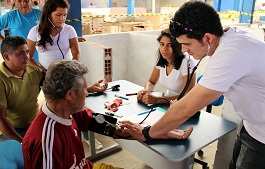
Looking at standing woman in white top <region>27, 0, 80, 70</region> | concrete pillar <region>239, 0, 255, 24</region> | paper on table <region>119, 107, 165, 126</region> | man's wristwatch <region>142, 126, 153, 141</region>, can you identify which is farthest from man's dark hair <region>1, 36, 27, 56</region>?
concrete pillar <region>239, 0, 255, 24</region>

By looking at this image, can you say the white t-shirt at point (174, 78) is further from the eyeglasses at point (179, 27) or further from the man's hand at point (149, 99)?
the eyeglasses at point (179, 27)

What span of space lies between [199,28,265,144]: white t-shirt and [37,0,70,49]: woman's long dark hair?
1.65 metres

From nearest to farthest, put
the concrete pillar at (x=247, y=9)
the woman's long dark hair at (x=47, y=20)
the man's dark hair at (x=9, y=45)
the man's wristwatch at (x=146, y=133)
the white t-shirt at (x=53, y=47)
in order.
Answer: the man's wristwatch at (x=146, y=133), the man's dark hair at (x=9, y=45), the woman's long dark hair at (x=47, y=20), the white t-shirt at (x=53, y=47), the concrete pillar at (x=247, y=9)

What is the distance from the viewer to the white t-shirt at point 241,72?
0.92 m

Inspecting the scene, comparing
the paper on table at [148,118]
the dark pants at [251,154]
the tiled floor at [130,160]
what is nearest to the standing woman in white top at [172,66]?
the paper on table at [148,118]

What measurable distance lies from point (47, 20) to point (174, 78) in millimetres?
1278

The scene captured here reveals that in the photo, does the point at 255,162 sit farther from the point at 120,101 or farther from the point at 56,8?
the point at 56,8

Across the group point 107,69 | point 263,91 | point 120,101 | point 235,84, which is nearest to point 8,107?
point 120,101

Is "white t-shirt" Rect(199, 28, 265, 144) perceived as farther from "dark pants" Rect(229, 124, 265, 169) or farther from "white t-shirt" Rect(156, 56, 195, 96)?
"white t-shirt" Rect(156, 56, 195, 96)

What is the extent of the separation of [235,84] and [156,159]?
90 centimetres

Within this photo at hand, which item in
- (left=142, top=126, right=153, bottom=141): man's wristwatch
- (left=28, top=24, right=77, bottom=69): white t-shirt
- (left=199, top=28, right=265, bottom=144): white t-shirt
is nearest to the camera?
(left=199, top=28, right=265, bottom=144): white t-shirt

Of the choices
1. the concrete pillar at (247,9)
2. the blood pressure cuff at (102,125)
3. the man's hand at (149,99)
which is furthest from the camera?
the concrete pillar at (247,9)

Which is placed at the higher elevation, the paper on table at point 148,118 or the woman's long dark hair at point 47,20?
the woman's long dark hair at point 47,20

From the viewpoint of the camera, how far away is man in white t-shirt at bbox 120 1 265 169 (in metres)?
0.93
